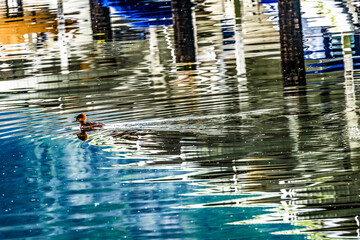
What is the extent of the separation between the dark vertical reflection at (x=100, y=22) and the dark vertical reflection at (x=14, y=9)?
12.7 feet

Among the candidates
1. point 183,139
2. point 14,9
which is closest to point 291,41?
point 183,139

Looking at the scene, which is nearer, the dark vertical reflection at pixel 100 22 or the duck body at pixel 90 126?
the duck body at pixel 90 126

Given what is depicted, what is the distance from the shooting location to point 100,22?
86.2 ft

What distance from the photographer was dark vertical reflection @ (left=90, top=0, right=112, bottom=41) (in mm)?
24764

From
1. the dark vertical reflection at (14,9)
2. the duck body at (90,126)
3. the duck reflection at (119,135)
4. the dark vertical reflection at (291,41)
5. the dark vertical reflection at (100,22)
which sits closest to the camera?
the duck reflection at (119,135)

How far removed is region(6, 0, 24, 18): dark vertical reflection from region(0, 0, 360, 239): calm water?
234 inches

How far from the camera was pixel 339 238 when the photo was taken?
7031 mm

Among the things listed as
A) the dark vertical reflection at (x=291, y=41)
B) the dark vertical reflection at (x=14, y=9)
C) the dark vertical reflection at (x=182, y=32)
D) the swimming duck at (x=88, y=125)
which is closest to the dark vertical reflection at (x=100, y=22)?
the dark vertical reflection at (x=182, y=32)

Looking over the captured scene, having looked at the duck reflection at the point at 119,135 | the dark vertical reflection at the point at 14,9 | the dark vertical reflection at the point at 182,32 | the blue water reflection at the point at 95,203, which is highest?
the dark vertical reflection at the point at 14,9

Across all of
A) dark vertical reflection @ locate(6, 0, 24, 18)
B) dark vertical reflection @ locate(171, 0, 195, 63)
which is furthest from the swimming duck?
dark vertical reflection @ locate(6, 0, 24, 18)

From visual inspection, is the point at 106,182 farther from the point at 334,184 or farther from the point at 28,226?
the point at 334,184

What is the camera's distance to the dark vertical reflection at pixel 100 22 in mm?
24764

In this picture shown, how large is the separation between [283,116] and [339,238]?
5.53 meters

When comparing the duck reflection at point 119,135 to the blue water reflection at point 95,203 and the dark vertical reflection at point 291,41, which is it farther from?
the dark vertical reflection at point 291,41
